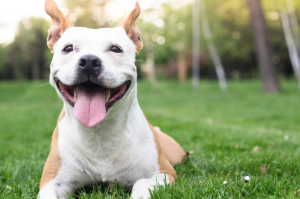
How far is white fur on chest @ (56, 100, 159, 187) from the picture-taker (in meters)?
2.43

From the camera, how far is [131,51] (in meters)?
2.62

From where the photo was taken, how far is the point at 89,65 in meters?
2.10

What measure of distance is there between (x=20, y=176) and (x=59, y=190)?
0.94m

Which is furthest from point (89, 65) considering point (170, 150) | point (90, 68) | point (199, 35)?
point (199, 35)

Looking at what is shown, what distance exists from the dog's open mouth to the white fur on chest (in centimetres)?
25

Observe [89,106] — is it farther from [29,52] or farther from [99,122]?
[29,52]

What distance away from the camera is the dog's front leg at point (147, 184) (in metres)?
2.12

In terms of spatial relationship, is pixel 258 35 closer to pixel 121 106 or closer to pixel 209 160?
pixel 209 160

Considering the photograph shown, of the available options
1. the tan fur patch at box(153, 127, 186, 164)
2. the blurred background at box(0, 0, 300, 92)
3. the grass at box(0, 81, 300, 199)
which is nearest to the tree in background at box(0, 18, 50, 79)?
the blurred background at box(0, 0, 300, 92)

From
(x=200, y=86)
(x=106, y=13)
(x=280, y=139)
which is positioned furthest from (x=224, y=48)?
(x=280, y=139)

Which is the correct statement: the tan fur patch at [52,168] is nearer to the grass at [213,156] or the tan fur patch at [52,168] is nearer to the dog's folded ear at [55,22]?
the grass at [213,156]

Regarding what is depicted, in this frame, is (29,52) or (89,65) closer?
(89,65)

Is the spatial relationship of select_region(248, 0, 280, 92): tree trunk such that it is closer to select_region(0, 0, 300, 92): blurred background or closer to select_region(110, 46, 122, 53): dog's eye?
select_region(0, 0, 300, 92): blurred background

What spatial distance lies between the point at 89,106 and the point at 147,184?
2.40ft
